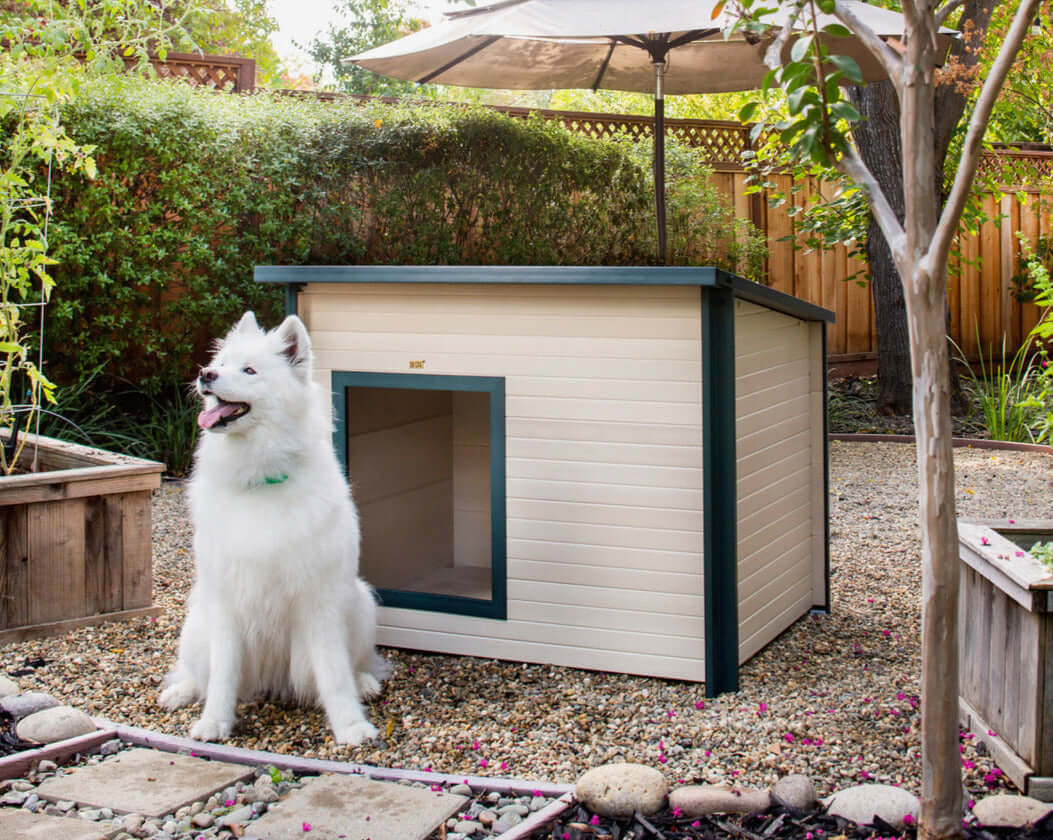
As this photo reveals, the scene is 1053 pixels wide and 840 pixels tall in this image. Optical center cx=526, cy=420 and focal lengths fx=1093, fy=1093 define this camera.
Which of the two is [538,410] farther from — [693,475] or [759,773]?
[759,773]

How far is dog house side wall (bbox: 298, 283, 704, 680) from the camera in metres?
3.74

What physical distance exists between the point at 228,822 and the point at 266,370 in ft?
4.23

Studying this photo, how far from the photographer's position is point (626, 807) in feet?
8.96

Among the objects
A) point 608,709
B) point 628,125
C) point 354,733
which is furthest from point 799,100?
point 628,125

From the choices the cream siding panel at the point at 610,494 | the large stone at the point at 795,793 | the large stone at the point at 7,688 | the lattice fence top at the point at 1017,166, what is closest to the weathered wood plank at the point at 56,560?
the large stone at the point at 7,688

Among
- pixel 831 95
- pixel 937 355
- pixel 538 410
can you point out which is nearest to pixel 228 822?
pixel 538 410

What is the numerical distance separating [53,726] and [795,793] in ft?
7.09

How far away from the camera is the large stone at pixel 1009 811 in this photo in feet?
8.62

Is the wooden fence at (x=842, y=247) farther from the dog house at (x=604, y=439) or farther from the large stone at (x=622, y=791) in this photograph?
the large stone at (x=622, y=791)

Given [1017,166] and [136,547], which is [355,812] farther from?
[1017,166]

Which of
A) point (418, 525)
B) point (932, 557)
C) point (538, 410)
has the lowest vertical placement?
point (418, 525)

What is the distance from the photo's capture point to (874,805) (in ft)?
8.84

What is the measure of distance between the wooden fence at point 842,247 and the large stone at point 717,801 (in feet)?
22.2

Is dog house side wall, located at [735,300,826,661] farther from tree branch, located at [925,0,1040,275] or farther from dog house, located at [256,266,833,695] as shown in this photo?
tree branch, located at [925,0,1040,275]
